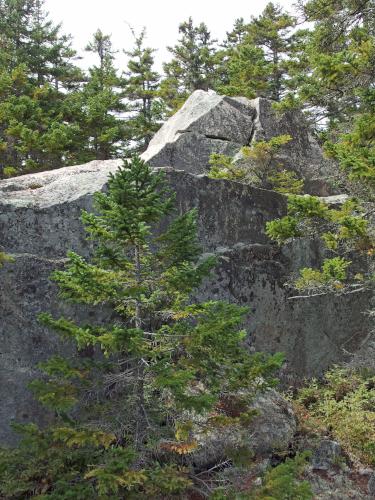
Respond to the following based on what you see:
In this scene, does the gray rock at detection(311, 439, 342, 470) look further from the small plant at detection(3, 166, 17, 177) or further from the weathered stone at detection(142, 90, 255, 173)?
the small plant at detection(3, 166, 17, 177)

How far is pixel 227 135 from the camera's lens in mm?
18656

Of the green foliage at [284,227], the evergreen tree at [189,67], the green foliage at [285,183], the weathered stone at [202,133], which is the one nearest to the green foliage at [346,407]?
the green foliage at [284,227]

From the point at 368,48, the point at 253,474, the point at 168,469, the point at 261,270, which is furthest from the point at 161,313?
the point at 368,48

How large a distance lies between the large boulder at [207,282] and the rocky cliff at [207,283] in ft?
0.06

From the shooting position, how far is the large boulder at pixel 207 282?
8.20 metres

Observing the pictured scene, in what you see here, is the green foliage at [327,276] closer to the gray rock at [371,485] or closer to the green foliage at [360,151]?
the green foliage at [360,151]

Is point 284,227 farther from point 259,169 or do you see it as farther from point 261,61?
point 261,61

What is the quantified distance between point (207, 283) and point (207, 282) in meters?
0.02

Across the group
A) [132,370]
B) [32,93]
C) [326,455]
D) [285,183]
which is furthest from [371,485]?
[32,93]

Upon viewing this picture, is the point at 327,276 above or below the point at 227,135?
below

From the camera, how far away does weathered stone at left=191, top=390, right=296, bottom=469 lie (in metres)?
7.51

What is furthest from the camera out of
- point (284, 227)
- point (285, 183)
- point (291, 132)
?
point (291, 132)

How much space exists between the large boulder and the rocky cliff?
17mm

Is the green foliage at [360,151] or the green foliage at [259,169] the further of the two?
the green foliage at [259,169]
